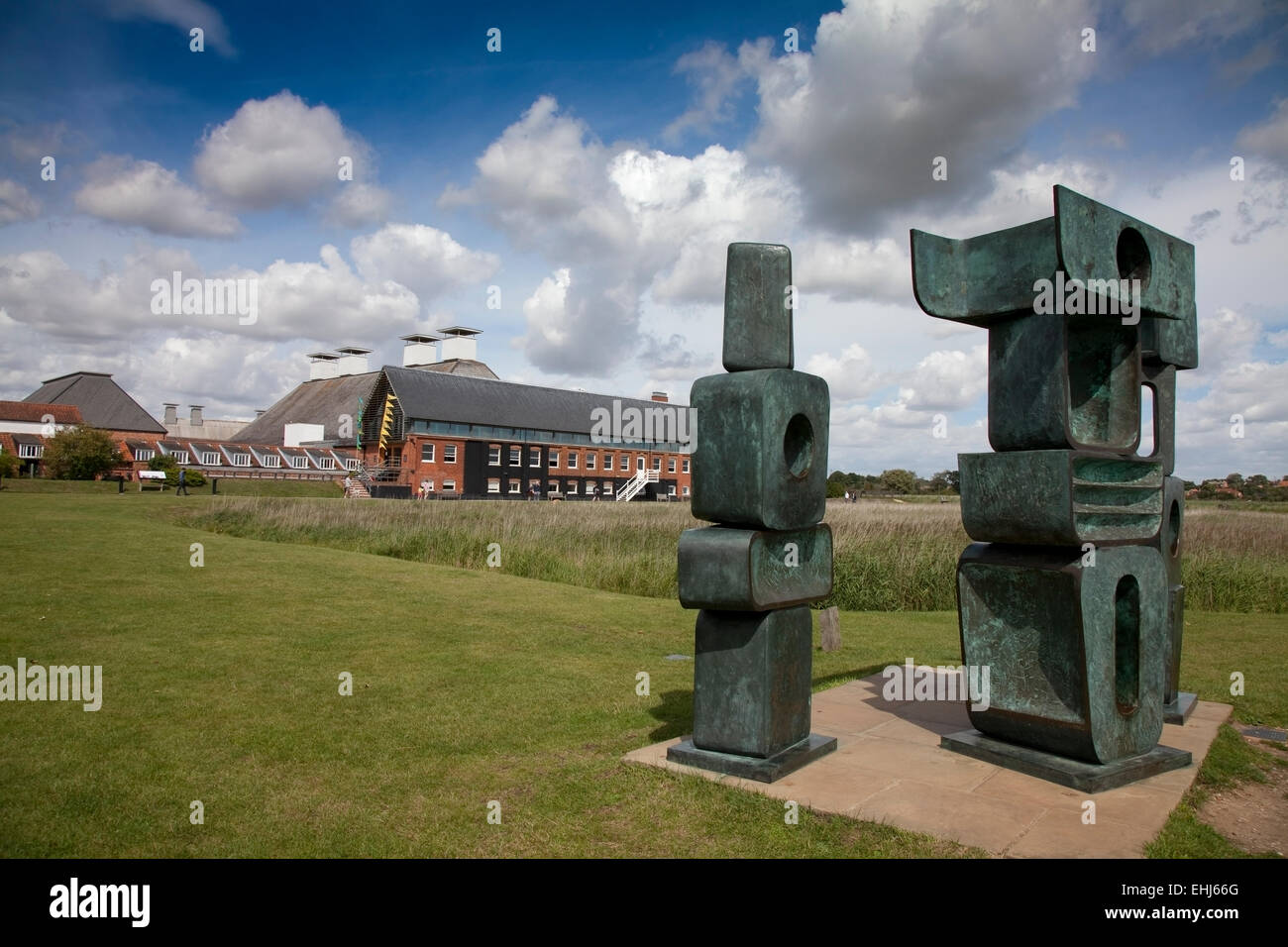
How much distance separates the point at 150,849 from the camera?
396 cm

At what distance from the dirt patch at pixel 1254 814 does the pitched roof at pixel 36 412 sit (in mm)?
64766

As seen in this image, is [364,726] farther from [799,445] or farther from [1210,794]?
[1210,794]

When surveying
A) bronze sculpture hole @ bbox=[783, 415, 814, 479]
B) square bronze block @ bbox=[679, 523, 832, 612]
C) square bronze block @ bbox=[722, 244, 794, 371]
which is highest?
square bronze block @ bbox=[722, 244, 794, 371]

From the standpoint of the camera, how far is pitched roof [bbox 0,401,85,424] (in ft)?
183

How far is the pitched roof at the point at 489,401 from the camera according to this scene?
166ft

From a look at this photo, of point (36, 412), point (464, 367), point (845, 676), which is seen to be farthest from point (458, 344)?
point (845, 676)

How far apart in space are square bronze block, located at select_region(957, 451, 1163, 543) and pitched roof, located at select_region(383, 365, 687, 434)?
47.2 metres

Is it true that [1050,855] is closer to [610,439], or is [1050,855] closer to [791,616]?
[791,616]

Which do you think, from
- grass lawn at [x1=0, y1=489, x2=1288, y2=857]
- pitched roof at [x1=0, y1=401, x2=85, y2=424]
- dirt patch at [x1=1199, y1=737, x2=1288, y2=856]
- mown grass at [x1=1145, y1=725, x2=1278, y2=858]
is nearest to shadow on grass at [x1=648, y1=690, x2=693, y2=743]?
grass lawn at [x1=0, y1=489, x2=1288, y2=857]

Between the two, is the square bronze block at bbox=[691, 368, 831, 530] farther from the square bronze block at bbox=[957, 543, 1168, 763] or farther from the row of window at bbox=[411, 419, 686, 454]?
the row of window at bbox=[411, 419, 686, 454]

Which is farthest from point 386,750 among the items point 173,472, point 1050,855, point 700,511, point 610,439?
point 610,439

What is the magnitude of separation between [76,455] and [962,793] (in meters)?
49.0

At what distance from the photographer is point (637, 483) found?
57906mm
